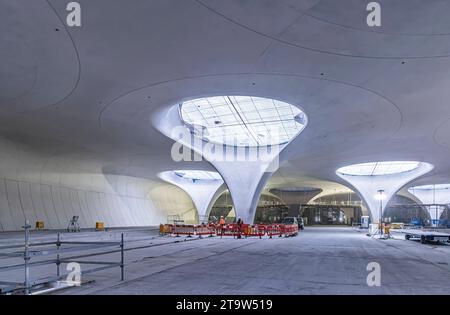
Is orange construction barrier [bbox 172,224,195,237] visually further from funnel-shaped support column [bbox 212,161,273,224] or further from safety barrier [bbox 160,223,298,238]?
funnel-shaped support column [bbox 212,161,273,224]

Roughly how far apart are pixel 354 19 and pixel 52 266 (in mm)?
12497

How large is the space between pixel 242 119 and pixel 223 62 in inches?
542

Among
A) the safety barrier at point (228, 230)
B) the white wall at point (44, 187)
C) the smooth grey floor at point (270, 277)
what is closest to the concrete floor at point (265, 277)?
the smooth grey floor at point (270, 277)

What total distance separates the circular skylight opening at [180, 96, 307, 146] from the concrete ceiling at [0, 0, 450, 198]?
2460mm

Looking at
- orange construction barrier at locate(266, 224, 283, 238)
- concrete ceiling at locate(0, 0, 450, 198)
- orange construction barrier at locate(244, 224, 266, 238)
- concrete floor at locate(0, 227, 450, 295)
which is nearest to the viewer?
concrete floor at locate(0, 227, 450, 295)

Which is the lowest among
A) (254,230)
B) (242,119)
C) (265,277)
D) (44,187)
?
(254,230)

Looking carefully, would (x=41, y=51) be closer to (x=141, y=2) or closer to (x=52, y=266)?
(x=141, y=2)

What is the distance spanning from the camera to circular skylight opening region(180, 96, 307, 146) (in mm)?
25239

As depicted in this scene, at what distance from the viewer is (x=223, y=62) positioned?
1570 centimetres

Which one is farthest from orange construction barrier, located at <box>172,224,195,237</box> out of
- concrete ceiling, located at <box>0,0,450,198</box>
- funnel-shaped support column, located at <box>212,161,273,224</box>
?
concrete ceiling, located at <box>0,0,450,198</box>

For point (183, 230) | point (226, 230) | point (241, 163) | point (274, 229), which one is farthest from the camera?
point (241, 163)

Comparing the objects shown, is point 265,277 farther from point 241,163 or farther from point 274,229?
point 241,163

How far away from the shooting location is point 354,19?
11891 millimetres

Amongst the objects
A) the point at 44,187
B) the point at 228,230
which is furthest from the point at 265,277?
the point at 44,187
